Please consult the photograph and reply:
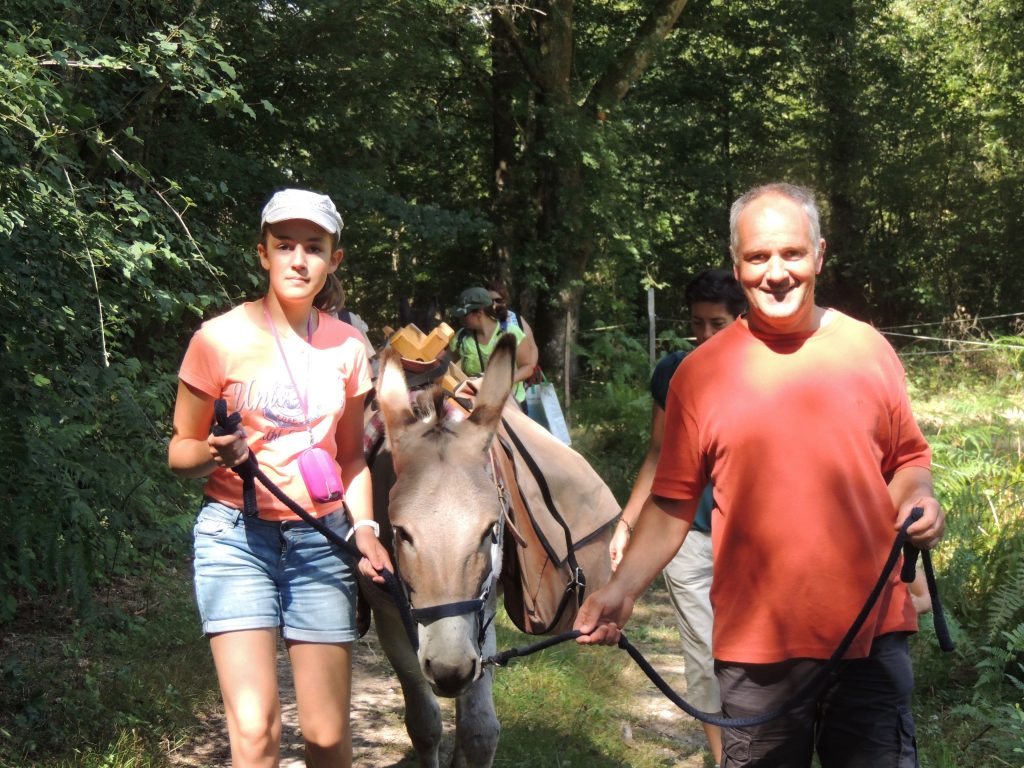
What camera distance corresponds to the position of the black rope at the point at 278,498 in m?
3.10

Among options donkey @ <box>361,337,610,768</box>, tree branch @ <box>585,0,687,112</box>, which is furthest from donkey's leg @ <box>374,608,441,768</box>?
tree branch @ <box>585,0,687,112</box>

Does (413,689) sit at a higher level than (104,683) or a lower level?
higher

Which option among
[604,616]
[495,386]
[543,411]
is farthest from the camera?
[543,411]

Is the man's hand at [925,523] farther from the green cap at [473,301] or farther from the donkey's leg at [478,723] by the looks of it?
the green cap at [473,301]

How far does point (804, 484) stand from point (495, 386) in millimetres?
1216

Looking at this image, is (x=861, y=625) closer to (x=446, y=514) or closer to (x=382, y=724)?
(x=446, y=514)

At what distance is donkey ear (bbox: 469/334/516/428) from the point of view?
3607 millimetres

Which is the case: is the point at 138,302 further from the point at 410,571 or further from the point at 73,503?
the point at 410,571

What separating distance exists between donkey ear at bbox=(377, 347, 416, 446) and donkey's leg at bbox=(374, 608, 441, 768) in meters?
0.96

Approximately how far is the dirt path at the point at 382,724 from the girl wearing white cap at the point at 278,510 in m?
2.12

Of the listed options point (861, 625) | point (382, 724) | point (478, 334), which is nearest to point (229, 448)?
point (861, 625)

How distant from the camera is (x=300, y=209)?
342 cm

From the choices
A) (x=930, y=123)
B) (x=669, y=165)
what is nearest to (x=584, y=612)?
(x=669, y=165)

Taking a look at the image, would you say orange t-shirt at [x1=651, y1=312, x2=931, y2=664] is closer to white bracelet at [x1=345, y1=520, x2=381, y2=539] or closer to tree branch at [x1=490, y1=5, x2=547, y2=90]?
white bracelet at [x1=345, y1=520, x2=381, y2=539]
